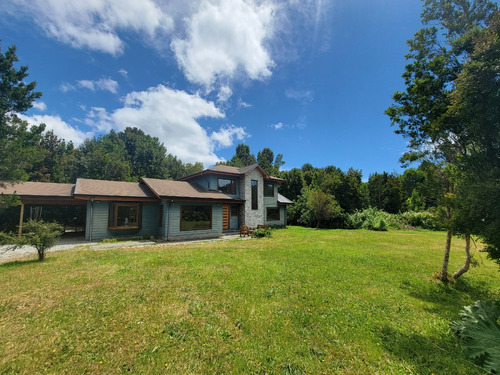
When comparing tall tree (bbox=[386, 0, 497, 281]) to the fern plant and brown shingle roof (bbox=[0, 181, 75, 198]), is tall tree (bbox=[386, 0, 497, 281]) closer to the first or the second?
the fern plant

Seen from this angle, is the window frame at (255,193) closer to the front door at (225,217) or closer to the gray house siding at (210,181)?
the gray house siding at (210,181)

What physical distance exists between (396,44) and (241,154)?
53352 millimetres

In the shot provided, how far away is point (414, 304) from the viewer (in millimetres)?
4664

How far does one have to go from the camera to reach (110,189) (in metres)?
13.6

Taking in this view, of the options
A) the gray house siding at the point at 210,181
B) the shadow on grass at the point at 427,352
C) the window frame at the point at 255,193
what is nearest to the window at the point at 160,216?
the gray house siding at the point at 210,181

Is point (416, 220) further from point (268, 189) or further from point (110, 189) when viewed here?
point (110, 189)

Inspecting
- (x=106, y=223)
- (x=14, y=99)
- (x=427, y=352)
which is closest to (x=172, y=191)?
(x=106, y=223)

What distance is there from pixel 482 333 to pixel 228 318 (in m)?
3.91

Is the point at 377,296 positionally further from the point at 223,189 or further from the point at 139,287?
the point at 223,189

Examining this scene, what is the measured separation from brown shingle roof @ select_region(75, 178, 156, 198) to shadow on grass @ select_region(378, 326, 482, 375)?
14.4 metres

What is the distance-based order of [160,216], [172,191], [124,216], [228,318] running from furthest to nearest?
[160,216] < [172,191] < [124,216] < [228,318]

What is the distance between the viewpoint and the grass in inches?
109

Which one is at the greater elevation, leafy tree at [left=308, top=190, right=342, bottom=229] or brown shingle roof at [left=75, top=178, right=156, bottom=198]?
brown shingle roof at [left=75, top=178, right=156, bottom=198]

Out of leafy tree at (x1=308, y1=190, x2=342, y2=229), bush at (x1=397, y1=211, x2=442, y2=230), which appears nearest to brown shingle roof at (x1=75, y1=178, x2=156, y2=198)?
leafy tree at (x1=308, y1=190, x2=342, y2=229)
